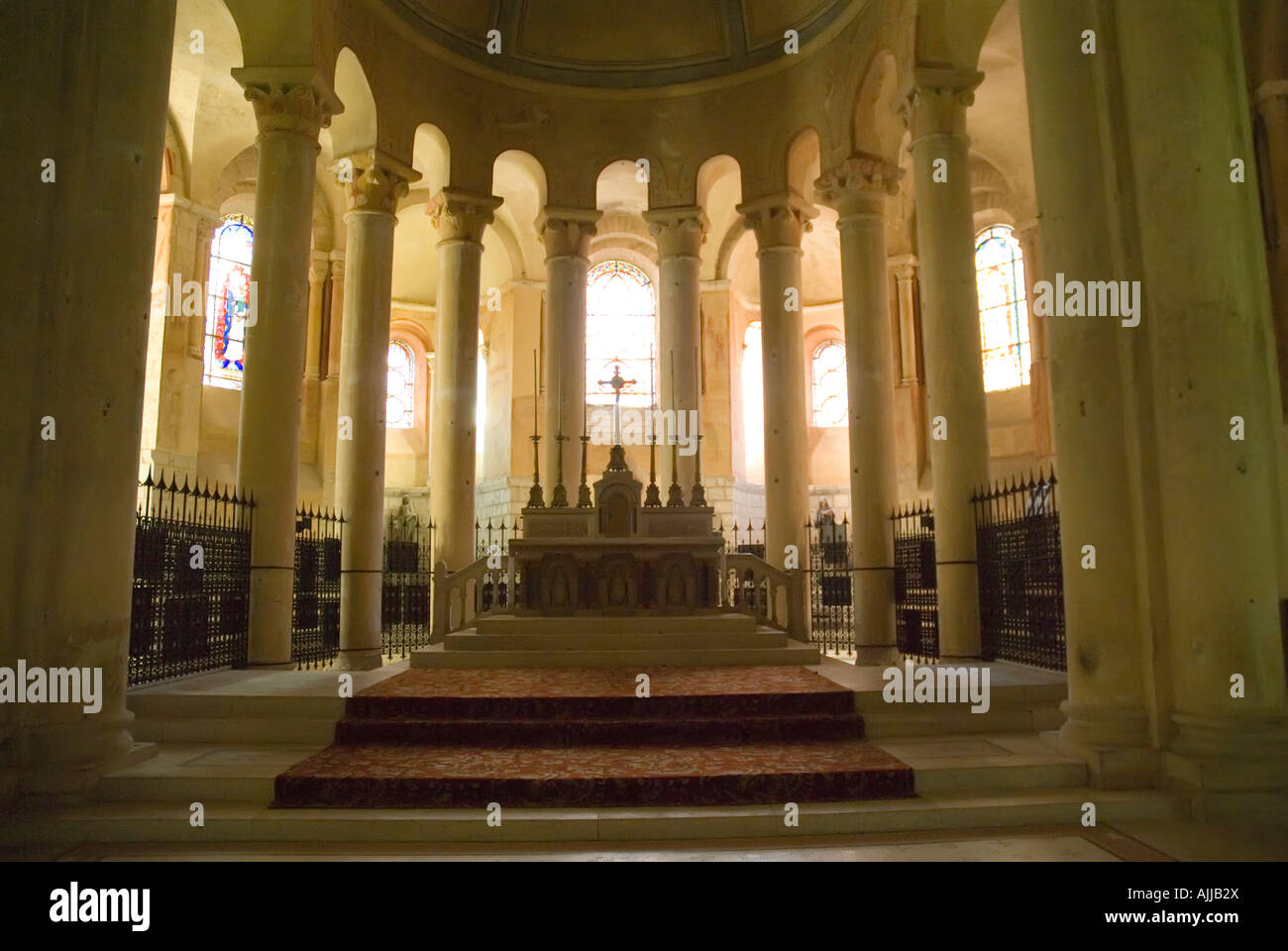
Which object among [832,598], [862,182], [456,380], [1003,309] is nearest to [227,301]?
[456,380]

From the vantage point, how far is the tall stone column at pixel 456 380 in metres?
14.3

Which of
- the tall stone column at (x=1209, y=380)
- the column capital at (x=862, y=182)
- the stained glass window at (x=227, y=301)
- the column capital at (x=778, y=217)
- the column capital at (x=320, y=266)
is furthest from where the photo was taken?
the column capital at (x=320, y=266)

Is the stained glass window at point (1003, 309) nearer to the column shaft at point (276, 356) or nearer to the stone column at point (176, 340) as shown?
the column shaft at point (276, 356)

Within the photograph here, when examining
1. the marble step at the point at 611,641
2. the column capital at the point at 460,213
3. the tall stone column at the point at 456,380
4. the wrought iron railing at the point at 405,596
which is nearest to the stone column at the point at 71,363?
the marble step at the point at 611,641

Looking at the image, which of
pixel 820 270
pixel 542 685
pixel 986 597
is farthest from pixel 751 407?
pixel 542 685

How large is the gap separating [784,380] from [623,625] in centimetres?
559

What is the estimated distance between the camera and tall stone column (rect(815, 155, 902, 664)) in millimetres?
12367

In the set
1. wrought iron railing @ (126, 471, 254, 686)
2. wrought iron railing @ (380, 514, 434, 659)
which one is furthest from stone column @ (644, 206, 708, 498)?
wrought iron railing @ (126, 471, 254, 686)

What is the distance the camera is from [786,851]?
520 centimetres

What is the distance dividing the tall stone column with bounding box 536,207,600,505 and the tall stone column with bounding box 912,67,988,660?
6.62 m

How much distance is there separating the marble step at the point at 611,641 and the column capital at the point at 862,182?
682 cm

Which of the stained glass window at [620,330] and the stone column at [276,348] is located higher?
the stained glass window at [620,330]
